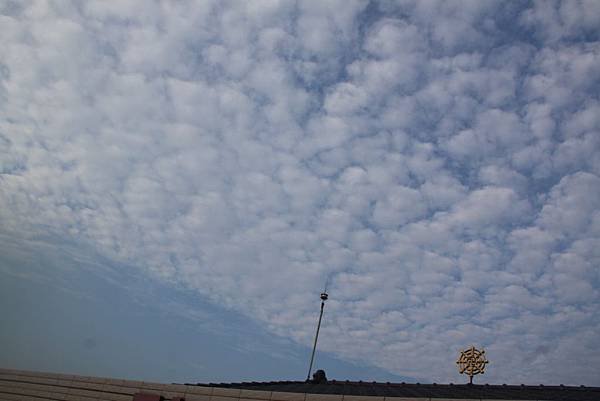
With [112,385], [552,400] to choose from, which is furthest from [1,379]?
[552,400]

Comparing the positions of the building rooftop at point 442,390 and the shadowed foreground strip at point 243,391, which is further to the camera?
the building rooftop at point 442,390

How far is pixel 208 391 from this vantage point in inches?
818

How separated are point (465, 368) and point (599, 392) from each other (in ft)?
22.5

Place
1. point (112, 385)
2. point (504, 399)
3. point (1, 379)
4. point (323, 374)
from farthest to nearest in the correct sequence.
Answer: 1. point (323, 374)
2. point (1, 379)
3. point (112, 385)
4. point (504, 399)

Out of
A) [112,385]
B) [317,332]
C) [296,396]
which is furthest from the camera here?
[317,332]

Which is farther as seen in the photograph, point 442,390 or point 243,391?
point 442,390

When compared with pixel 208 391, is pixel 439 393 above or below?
above

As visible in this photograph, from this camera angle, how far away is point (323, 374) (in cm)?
3206

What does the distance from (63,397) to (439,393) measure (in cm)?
2026

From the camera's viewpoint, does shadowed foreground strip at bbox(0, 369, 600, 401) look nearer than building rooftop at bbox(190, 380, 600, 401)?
Yes

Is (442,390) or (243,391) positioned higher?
(442,390)

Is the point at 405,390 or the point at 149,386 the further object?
the point at 405,390

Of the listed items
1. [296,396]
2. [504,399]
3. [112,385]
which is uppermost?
[504,399]

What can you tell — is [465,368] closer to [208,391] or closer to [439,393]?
[439,393]
